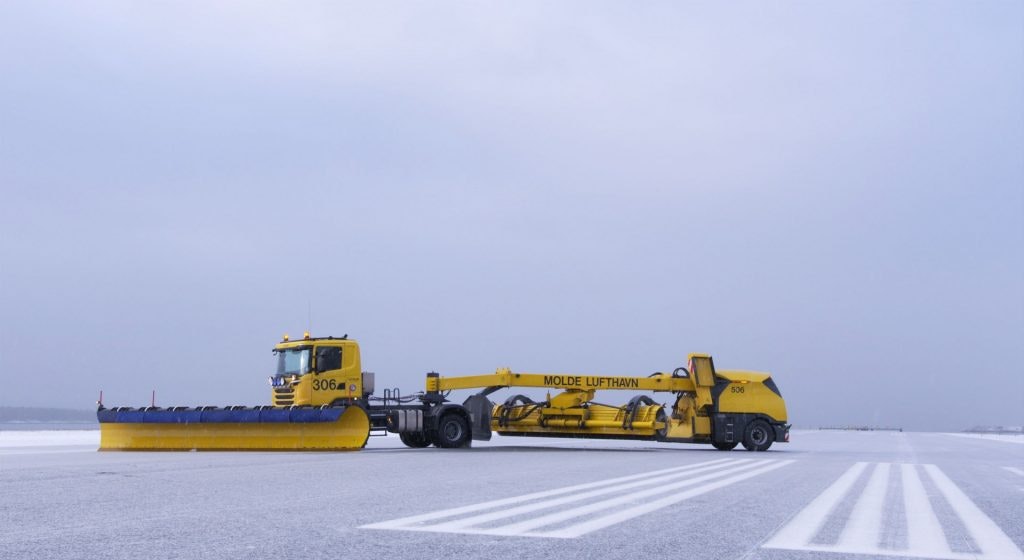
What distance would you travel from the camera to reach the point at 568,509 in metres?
10.5

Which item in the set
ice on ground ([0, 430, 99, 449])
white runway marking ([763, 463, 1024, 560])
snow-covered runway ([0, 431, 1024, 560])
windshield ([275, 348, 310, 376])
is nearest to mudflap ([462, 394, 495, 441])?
windshield ([275, 348, 310, 376])

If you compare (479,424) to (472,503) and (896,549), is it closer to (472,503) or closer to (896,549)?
(472,503)

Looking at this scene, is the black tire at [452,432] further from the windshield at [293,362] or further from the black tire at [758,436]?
the black tire at [758,436]

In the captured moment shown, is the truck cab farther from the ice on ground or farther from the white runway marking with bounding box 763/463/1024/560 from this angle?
the white runway marking with bounding box 763/463/1024/560

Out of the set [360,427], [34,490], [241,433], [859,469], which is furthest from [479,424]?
[34,490]

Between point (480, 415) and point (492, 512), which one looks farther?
point (480, 415)

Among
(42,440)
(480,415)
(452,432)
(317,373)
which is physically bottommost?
(42,440)

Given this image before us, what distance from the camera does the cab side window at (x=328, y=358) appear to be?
26328mm

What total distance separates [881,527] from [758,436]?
20.6 m

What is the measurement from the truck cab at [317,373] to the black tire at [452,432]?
253 cm

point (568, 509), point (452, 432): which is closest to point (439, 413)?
point (452, 432)

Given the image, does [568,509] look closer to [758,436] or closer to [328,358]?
[328,358]

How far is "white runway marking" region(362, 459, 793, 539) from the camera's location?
884 cm

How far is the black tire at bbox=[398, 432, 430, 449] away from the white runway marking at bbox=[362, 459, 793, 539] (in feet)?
43.5
